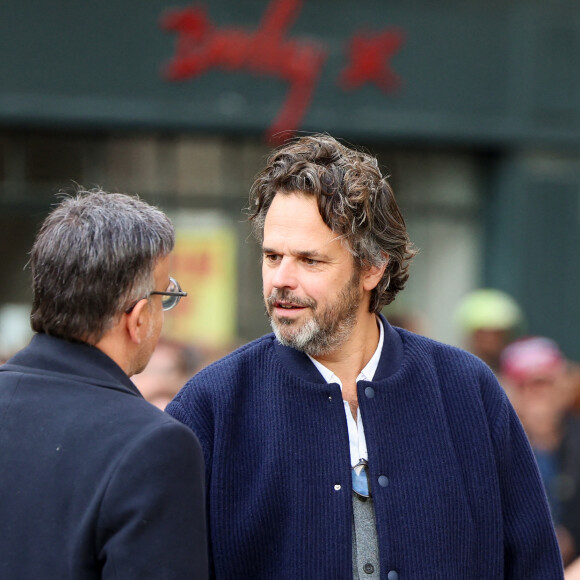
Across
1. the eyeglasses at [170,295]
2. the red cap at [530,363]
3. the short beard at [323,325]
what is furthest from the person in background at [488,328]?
the eyeglasses at [170,295]

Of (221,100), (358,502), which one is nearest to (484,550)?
(358,502)

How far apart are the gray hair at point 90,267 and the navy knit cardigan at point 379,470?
0.60 metres

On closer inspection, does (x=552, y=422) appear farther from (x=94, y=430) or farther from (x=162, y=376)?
(x=94, y=430)

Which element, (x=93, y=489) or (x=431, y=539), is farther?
(x=431, y=539)

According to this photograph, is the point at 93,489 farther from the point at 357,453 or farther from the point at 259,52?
the point at 259,52

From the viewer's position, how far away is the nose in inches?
106

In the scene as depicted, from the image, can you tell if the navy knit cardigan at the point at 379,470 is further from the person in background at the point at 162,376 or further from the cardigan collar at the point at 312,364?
the person in background at the point at 162,376

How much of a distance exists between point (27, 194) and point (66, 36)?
1.43m

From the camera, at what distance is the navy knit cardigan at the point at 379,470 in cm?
262

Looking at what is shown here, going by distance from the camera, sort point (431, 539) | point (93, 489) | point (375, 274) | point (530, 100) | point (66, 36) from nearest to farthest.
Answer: point (93, 489)
point (431, 539)
point (375, 274)
point (66, 36)
point (530, 100)

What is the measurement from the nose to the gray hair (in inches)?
19.7

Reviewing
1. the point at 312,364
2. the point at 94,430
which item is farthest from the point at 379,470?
the point at 94,430

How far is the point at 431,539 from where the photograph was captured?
265cm

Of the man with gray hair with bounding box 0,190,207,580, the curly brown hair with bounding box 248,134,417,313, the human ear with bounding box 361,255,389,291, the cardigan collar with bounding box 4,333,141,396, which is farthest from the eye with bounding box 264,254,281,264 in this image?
the cardigan collar with bounding box 4,333,141,396
